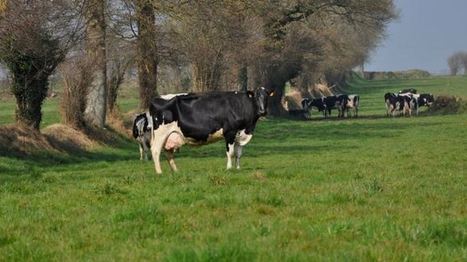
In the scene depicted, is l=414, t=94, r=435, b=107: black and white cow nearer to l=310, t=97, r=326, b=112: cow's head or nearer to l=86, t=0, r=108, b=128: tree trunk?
l=310, t=97, r=326, b=112: cow's head

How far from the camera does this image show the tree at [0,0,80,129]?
2320 cm

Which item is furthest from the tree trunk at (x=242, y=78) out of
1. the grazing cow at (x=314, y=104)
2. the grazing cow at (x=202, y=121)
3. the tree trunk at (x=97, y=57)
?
the grazing cow at (x=202, y=121)

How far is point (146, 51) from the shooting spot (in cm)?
3281

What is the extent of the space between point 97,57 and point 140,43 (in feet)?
8.74

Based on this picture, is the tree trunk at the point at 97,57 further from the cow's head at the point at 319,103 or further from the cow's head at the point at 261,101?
the cow's head at the point at 319,103

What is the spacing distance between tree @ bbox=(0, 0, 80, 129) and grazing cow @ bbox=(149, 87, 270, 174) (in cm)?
716

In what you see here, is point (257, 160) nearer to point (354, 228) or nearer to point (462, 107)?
point (354, 228)

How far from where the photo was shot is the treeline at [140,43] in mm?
24969

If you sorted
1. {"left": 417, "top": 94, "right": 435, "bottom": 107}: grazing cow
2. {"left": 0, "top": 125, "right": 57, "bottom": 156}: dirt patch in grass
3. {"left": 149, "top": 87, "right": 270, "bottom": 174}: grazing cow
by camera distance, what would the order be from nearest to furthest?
1. {"left": 149, "top": 87, "right": 270, "bottom": 174}: grazing cow
2. {"left": 0, "top": 125, "right": 57, "bottom": 156}: dirt patch in grass
3. {"left": 417, "top": 94, "right": 435, "bottom": 107}: grazing cow

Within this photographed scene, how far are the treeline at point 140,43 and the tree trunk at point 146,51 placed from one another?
0.05 m

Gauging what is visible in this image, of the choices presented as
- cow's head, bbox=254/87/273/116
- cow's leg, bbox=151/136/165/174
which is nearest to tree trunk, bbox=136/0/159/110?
cow's head, bbox=254/87/273/116

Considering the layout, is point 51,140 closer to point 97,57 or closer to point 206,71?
point 97,57

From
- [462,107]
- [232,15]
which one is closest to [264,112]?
[232,15]

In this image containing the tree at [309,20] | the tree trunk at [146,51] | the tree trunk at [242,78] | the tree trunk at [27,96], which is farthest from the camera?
the tree at [309,20]
